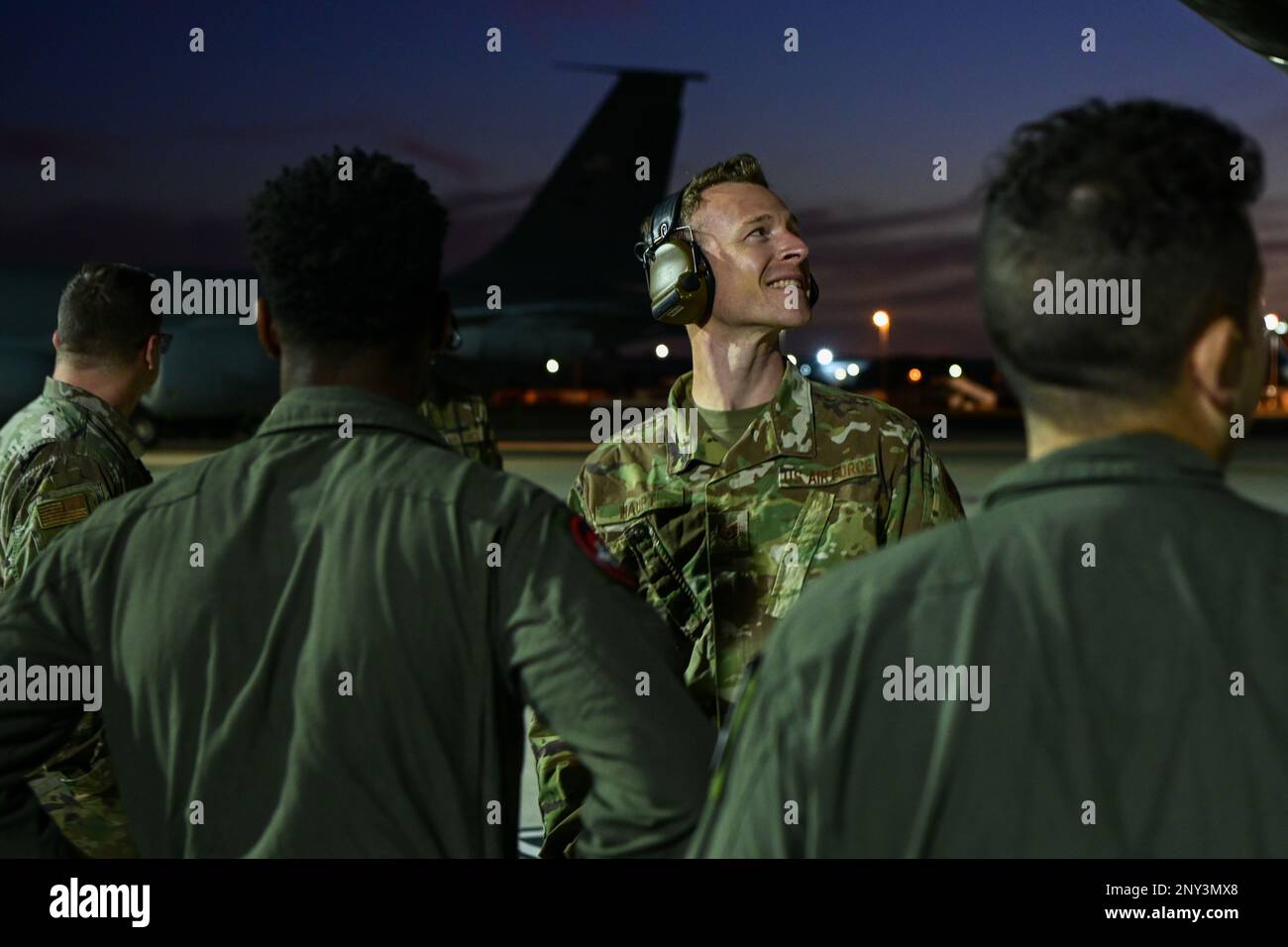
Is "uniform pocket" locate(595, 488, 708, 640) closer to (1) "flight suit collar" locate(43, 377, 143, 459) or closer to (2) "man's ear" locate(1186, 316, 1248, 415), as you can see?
(1) "flight suit collar" locate(43, 377, 143, 459)

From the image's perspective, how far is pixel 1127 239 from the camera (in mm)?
1370

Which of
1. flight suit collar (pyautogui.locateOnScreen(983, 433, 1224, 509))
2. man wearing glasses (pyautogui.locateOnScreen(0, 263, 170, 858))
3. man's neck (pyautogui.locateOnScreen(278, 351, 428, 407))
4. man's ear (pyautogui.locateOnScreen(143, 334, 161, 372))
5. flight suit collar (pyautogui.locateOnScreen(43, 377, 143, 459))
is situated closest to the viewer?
flight suit collar (pyautogui.locateOnScreen(983, 433, 1224, 509))

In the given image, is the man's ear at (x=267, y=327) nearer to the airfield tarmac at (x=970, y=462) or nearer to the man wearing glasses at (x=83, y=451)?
the man wearing glasses at (x=83, y=451)

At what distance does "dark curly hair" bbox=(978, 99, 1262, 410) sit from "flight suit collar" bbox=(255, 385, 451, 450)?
889 millimetres

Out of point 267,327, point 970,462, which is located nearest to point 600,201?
point 970,462

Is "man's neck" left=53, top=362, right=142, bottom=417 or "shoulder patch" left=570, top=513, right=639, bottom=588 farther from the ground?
"man's neck" left=53, top=362, right=142, bottom=417

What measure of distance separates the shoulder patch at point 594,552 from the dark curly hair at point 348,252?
381 mm

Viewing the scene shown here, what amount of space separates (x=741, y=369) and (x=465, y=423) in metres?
0.76

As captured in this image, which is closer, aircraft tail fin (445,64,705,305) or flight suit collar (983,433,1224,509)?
flight suit collar (983,433,1224,509)

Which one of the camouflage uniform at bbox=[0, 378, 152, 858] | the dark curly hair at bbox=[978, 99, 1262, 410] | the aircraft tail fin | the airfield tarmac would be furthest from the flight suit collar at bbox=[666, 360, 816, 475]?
the aircraft tail fin

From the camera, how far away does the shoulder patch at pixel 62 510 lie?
3.79 metres

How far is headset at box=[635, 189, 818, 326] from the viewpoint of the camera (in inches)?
150

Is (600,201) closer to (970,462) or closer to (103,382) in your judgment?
(970,462)
